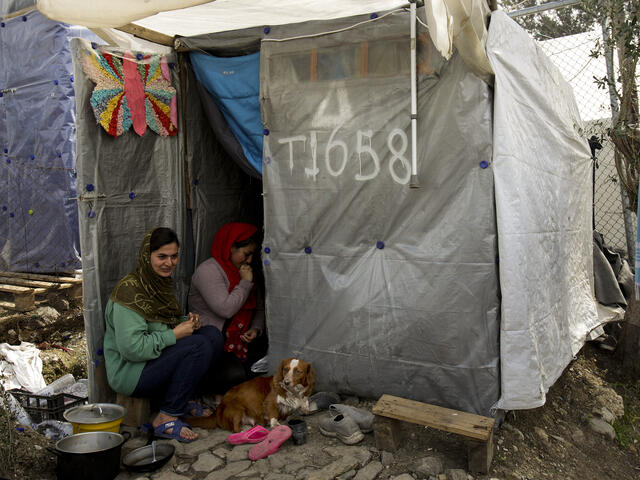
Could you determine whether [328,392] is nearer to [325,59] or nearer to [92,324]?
[92,324]

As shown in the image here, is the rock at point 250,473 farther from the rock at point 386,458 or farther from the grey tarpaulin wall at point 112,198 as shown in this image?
the grey tarpaulin wall at point 112,198

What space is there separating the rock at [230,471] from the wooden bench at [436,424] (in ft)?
2.45

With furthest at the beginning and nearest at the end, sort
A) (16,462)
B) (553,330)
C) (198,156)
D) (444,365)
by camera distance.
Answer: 1. (198,156)
2. (553,330)
3. (444,365)
4. (16,462)

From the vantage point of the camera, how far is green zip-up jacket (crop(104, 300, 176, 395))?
3.23m

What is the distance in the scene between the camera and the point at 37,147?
19.1 ft

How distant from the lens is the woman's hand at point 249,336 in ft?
13.5

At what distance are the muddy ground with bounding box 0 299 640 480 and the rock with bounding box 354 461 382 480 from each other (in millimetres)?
35

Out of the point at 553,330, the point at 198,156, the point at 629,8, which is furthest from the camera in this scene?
the point at 629,8

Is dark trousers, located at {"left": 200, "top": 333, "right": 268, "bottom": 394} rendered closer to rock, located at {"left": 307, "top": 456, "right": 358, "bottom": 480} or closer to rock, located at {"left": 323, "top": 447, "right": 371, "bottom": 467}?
rock, located at {"left": 323, "top": 447, "right": 371, "bottom": 467}

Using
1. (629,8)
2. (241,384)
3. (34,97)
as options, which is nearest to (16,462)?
(241,384)

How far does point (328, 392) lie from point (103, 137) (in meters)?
2.25

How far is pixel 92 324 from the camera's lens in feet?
11.4

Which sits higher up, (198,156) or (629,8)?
(629,8)

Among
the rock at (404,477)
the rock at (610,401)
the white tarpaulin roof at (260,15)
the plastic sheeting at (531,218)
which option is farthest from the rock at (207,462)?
the rock at (610,401)
